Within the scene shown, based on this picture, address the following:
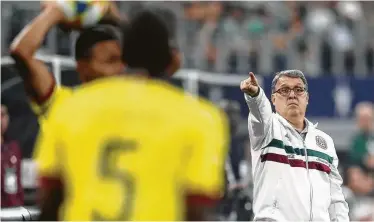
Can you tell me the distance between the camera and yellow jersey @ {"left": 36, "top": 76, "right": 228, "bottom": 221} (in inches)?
155

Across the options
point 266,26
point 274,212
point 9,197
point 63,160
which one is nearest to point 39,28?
point 63,160

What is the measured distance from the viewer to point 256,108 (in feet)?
21.8

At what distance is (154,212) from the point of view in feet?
13.0

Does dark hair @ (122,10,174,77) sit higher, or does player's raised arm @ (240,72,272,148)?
dark hair @ (122,10,174,77)

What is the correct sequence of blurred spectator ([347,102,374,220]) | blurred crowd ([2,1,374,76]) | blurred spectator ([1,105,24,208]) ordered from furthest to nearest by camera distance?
1. blurred crowd ([2,1,374,76])
2. blurred spectator ([347,102,374,220])
3. blurred spectator ([1,105,24,208])

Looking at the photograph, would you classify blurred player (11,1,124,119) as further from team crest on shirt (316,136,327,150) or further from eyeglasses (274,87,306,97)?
team crest on shirt (316,136,327,150)

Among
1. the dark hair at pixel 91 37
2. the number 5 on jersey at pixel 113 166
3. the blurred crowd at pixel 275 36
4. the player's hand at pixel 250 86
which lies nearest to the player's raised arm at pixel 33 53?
the dark hair at pixel 91 37

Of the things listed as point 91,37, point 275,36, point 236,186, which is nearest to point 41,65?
point 91,37

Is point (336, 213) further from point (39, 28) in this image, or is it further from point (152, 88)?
point (152, 88)

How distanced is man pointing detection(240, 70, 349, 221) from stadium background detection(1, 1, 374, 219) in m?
7.23

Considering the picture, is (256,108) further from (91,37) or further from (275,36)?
(275,36)

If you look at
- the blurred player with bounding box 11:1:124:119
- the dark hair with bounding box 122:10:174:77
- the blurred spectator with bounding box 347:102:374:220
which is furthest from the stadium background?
the dark hair with bounding box 122:10:174:77

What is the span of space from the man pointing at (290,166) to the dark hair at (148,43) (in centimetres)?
260

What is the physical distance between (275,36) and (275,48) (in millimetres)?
476
